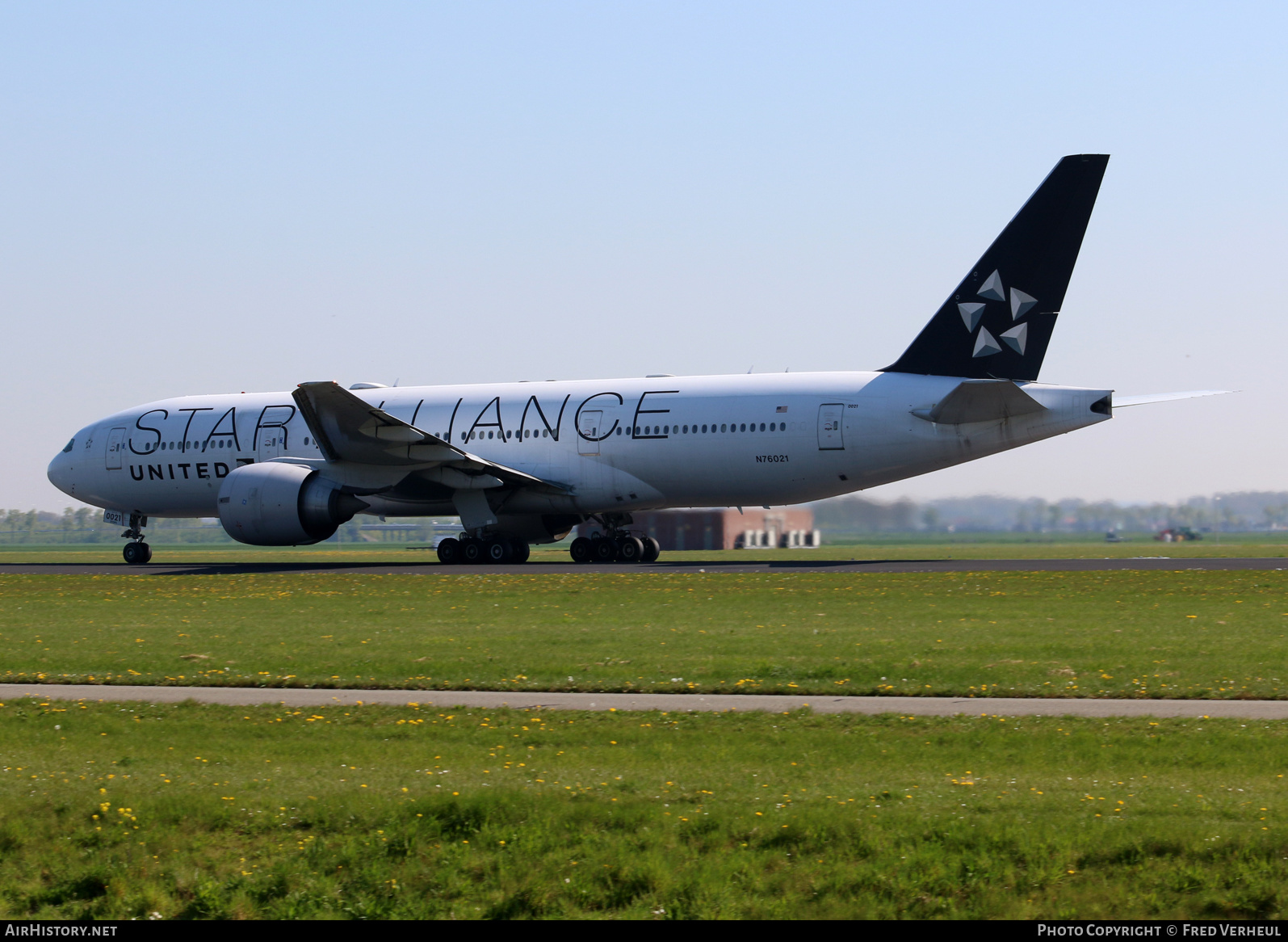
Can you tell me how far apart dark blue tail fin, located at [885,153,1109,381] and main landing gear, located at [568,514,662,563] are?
10247mm

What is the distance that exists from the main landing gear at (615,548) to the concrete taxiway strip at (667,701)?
24928 millimetres

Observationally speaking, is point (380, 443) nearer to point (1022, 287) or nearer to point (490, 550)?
point (490, 550)

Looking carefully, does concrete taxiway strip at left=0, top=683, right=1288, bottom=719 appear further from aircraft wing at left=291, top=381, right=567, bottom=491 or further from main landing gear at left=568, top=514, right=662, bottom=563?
main landing gear at left=568, top=514, right=662, bottom=563

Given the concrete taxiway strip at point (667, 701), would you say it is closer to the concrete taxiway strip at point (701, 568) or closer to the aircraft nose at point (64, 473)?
the concrete taxiway strip at point (701, 568)

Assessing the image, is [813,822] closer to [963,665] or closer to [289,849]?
[289,849]

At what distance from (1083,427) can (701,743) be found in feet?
78.3

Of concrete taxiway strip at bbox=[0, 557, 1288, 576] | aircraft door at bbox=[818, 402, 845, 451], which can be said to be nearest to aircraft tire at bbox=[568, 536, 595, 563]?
concrete taxiway strip at bbox=[0, 557, 1288, 576]

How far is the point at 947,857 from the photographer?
825 cm

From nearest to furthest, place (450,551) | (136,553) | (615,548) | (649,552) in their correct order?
1. (450,551)
2. (615,548)
3. (649,552)
4. (136,553)

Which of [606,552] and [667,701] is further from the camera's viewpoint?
[606,552]

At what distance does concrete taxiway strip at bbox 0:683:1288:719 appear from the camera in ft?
41.3

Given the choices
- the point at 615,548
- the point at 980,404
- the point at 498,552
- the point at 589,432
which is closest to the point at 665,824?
the point at 980,404

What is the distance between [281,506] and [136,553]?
9.50 meters

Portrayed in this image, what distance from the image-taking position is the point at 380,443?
3616 centimetres
